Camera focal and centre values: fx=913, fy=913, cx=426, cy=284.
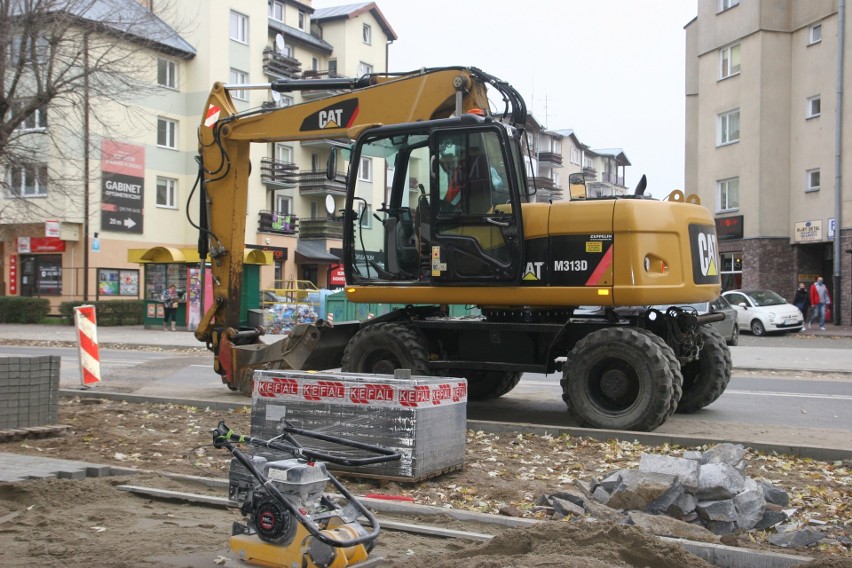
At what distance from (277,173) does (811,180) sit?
2860cm

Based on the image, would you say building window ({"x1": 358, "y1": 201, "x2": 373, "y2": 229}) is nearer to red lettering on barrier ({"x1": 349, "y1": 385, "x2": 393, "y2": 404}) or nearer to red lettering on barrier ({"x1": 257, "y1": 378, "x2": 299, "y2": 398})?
red lettering on barrier ({"x1": 257, "y1": 378, "x2": 299, "y2": 398})

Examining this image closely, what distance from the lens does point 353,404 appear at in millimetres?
7367

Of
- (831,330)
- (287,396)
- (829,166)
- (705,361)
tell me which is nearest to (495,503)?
(287,396)

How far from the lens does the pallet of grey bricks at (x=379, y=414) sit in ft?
23.6

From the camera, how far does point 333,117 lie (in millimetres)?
11594

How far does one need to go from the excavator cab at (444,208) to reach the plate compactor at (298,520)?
208 inches

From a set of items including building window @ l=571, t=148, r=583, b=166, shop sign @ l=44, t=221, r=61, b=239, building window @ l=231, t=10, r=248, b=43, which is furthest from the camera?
building window @ l=571, t=148, r=583, b=166

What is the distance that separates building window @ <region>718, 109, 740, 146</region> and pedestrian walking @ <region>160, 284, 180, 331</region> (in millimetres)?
22963

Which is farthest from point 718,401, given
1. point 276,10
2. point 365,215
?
point 276,10

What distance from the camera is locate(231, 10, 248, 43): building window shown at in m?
48.1

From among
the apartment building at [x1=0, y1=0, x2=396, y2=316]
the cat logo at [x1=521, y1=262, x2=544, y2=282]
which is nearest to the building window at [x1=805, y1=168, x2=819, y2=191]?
the apartment building at [x1=0, y1=0, x2=396, y2=316]

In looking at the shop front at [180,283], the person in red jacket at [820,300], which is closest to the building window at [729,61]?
the person in red jacket at [820,300]

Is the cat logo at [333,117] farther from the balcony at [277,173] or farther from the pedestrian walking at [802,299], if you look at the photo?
the balcony at [277,173]

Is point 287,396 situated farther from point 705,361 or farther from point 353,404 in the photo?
point 705,361
